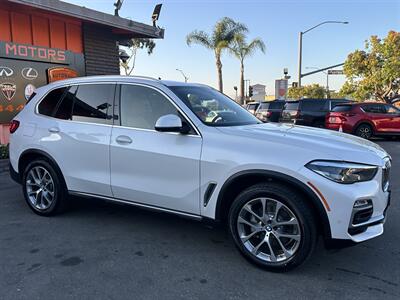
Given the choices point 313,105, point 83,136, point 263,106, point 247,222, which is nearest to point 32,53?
point 83,136

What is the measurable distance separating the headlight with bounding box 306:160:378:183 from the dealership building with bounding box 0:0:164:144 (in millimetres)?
8273

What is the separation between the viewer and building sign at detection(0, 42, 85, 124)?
9586 mm

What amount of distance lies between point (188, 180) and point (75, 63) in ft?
29.5

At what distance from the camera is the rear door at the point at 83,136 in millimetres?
4371

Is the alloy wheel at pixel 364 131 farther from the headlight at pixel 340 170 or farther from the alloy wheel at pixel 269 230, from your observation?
the alloy wheel at pixel 269 230

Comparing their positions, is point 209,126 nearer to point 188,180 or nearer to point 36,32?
point 188,180

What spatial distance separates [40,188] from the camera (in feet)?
16.5

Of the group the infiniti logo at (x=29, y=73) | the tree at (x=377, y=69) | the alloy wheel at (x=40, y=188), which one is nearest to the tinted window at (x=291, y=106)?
the infiniti logo at (x=29, y=73)

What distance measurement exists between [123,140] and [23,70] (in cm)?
729

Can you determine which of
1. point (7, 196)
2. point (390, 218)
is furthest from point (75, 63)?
point (390, 218)

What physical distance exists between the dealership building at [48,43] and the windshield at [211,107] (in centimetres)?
643

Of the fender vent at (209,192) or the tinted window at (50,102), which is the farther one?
the tinted window at (50,102)

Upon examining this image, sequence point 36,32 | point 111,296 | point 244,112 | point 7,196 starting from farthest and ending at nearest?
point 36,32 → point 7,196 → point 244,112 → point 111,296

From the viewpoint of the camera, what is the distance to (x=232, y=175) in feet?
11.5
